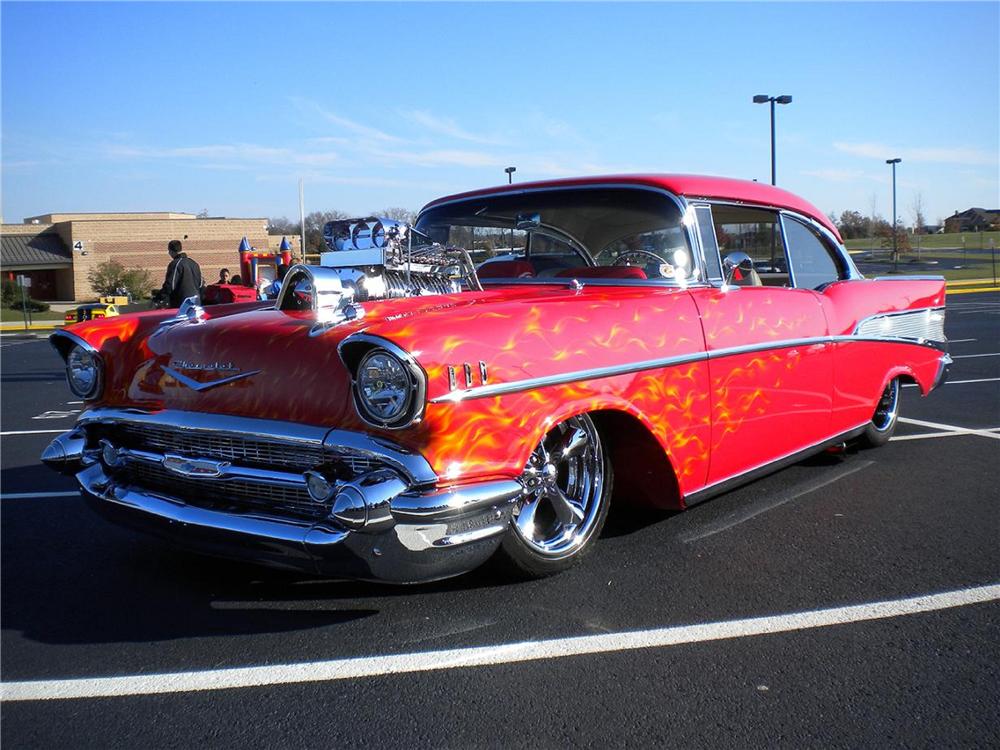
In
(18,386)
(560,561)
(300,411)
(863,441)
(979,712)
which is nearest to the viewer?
(979,712)

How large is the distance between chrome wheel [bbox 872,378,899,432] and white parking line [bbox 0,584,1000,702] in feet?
8.34

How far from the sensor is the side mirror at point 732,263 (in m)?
4.13

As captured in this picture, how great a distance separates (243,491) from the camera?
9.86 ft

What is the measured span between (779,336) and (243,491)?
2.46 meters

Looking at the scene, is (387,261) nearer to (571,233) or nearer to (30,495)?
(571,233)

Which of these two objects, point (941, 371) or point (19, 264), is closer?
point (941, 371)

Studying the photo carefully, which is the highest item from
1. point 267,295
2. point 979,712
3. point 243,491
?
point 267,295

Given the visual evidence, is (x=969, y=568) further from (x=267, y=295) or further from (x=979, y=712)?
(x=267, y=295)

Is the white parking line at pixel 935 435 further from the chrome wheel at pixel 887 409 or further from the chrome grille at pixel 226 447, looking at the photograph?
the chrome grille at pixel 226 447

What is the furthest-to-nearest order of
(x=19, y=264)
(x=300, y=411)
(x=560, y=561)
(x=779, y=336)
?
(x=19, y=264), (x=779, y=336), (x=560, y=561), (x=300, y=411)

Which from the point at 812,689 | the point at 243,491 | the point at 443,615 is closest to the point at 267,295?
the point at 243,491

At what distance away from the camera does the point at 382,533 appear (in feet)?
8.80

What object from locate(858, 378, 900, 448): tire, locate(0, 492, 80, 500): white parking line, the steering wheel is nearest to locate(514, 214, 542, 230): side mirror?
the steering wheel

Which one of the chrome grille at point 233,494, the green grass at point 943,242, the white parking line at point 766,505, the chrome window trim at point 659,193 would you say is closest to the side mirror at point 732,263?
the chrome window trim at point 659,193
